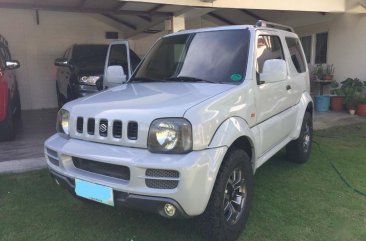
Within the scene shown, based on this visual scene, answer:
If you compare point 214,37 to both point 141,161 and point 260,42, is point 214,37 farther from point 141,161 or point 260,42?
point 141,161

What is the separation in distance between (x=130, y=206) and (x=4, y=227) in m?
1.47

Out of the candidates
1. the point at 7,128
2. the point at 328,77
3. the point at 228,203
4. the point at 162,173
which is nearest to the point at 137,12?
the point at 7,128

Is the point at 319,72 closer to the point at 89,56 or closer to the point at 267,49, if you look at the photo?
the point at 89,56

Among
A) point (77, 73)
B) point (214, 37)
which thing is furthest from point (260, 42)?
point (77, 73)

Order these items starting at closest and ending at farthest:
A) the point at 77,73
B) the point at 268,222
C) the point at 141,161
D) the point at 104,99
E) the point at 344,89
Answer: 1. the point at 141,161
2. the point at 104,99
3. the point at 268,222
4. the point at 77,73
5. the point at 344,89

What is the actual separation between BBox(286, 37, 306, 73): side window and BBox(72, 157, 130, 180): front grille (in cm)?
298

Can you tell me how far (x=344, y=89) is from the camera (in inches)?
346

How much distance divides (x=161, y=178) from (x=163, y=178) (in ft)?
0.04

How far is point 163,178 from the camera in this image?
2318 millimetres

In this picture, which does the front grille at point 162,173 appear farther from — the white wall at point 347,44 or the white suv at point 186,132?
the white wall at point 347,44

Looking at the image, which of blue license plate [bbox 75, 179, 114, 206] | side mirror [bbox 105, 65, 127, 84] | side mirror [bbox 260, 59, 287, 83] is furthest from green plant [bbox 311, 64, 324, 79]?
blue license plate [bbox 75, 179, 114, 206]

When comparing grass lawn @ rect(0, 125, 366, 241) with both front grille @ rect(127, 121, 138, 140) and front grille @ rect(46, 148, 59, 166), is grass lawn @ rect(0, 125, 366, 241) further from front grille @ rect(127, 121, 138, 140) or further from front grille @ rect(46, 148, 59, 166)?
front grille @ rect(127, 121, 138, 140)

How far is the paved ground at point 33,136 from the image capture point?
15.4 ft

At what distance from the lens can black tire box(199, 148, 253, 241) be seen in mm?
2564
